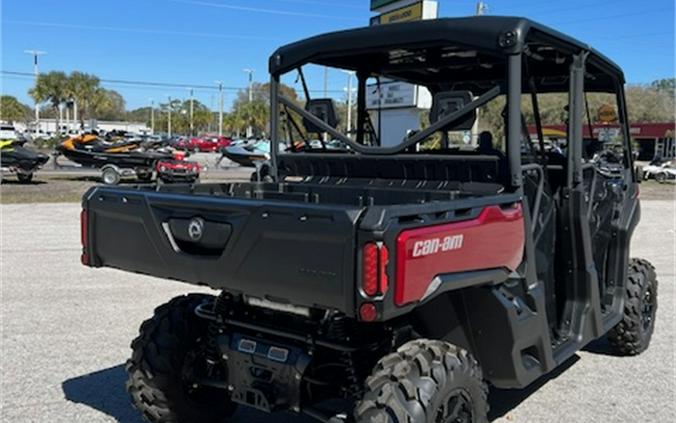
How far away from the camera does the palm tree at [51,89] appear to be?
69688mm

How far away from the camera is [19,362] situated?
520 centimetres

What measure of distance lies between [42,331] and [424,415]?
4.15m

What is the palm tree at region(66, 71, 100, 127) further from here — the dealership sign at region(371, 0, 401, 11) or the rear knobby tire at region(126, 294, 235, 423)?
the rear knobby tire at region(126, 294, 235, 423)

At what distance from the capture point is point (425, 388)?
299 centimetres

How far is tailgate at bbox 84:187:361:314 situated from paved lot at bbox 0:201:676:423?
135 cm

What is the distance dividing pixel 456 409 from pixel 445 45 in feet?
6.16

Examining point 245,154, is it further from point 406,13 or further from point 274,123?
point 274,123

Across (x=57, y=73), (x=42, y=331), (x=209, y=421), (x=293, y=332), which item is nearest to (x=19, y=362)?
(x=42, y=331)

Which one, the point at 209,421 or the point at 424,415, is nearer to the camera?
the point at 424,415

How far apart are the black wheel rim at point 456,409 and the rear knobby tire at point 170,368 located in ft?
4.71

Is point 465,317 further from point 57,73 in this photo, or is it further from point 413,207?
point 57,73

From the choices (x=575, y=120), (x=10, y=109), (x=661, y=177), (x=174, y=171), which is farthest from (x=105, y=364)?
(x=10, y=109)

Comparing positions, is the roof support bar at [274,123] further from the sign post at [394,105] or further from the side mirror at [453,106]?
the side mirror at [453,106]

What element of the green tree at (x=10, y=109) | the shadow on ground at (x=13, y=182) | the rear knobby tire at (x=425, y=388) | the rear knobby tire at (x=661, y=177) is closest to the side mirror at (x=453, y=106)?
the rear knobby tire at (x=425, y=388)
